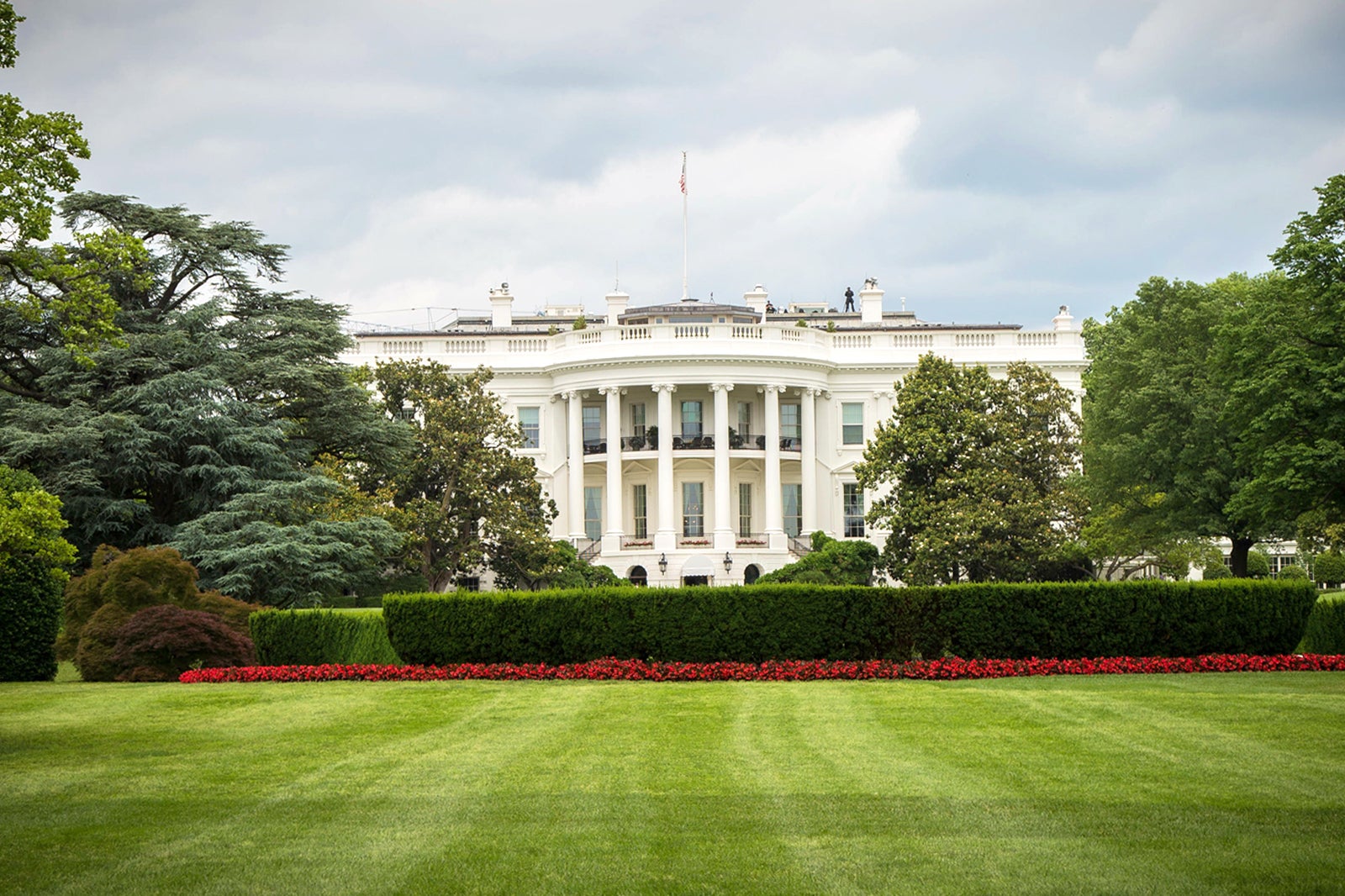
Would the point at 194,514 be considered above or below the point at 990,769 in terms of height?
above

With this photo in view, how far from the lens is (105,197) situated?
34.3 meters

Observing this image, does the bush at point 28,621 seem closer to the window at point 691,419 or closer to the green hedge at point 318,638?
the green hedge at point 318,638

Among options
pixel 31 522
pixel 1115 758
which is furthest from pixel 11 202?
pixel 1115 758

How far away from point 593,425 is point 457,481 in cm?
1509

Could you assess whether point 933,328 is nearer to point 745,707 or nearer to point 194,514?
point 194,514

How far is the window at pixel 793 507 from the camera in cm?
6116

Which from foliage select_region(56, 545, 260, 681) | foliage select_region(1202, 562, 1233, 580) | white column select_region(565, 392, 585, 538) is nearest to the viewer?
foliage select_region(56, 545, 260, 681)

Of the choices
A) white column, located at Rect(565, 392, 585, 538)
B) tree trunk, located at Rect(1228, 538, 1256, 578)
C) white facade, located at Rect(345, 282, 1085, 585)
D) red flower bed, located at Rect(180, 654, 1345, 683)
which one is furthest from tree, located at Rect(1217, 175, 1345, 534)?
white column, located at Rect(565, 392, 585, 538)

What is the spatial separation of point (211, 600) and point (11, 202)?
513 inches

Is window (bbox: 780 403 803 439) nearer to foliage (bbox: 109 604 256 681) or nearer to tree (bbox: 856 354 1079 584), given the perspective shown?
tree (bbox: 856 354 1079 584)

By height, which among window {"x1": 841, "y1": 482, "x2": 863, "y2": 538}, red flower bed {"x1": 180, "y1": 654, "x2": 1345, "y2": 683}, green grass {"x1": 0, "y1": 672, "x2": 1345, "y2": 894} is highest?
window {"x1": 841, "y1": 482, "x2": 863, "y2": 538}

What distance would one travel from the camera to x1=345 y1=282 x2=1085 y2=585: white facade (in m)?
58.2

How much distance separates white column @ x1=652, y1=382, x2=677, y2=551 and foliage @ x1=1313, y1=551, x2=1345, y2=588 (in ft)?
85.4

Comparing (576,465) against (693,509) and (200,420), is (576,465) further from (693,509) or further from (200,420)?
(200,420)
